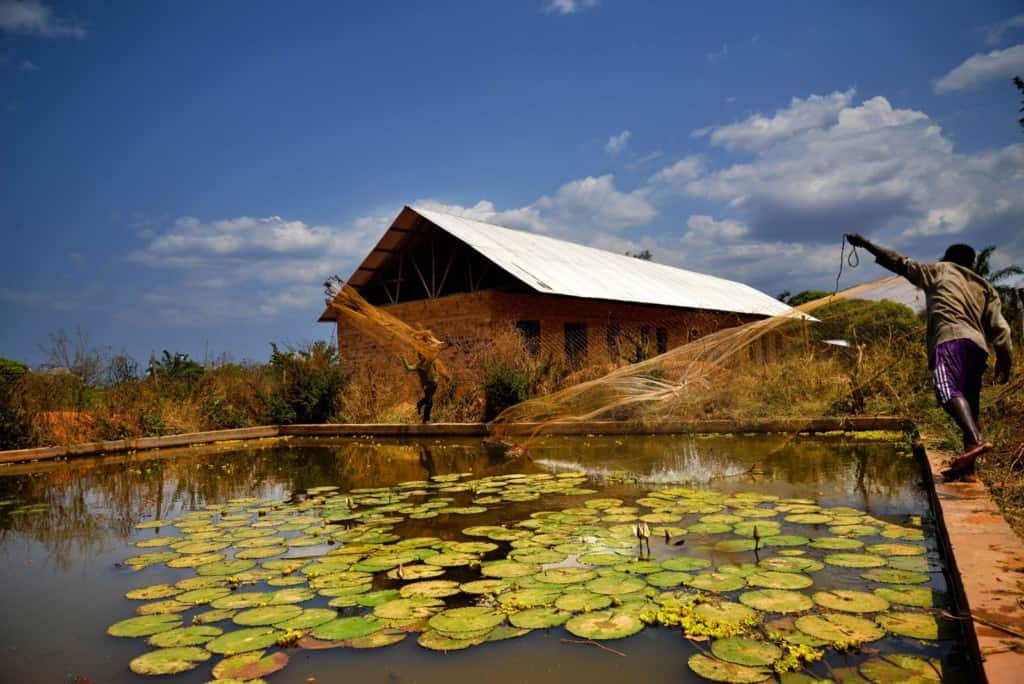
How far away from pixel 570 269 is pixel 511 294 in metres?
3.49

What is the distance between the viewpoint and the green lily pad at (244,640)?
3088mm

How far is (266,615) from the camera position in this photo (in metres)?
3.48

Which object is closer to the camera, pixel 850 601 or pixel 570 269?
pixel 850 601

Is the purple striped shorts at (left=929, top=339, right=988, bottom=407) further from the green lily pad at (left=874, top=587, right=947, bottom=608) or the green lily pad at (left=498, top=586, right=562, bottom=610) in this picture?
the green lily pad at (left=498, top=586, right=562, bottom=610)

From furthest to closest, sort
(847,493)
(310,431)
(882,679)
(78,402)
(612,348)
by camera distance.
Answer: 1. (612,348)
2. (310,431)
3. (78,402)
4. (847,493)
5. (882,679)

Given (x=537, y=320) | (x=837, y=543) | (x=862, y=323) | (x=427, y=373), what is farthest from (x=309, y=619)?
(x=537, y=320)

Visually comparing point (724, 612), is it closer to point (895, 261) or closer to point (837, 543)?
point (837, 543)

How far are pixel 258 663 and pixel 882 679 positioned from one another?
8.46ft

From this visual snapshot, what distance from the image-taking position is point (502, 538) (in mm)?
4801

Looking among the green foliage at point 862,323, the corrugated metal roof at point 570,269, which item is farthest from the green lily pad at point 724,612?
the corrugated metal roof at point 570,269

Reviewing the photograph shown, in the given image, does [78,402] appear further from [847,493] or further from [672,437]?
[847,493]

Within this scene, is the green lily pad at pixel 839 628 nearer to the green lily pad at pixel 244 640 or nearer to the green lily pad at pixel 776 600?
the green lily pad at pixel 776 600

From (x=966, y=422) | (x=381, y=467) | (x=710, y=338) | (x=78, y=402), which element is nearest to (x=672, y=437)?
(x=710, y=338)

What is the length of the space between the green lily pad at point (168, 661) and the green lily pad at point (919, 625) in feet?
10.2
